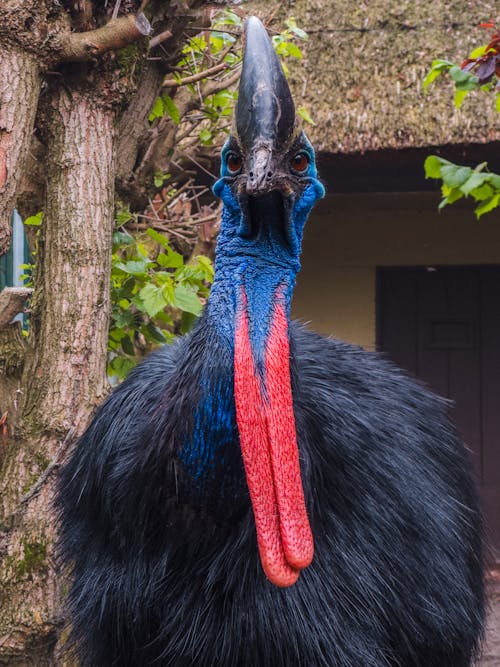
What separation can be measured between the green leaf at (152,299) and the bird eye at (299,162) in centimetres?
84

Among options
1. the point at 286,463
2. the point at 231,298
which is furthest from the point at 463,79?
the point at 286,463

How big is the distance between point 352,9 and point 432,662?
372 cm

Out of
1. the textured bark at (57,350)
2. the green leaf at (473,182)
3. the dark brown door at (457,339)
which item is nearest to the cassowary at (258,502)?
the textured bark at (57,350)

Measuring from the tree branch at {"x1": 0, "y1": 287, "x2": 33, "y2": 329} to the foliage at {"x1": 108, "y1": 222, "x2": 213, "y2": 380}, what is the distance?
295 mm

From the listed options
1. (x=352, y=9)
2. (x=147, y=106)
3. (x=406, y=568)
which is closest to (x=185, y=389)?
(x=406, y=568)

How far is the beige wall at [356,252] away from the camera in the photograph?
5430 millimetres

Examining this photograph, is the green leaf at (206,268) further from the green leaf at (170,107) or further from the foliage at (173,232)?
the green leaf at (170,107)

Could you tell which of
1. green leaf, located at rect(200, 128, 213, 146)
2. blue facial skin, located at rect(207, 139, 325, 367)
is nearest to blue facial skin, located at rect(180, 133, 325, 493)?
blue facial skin, located at rect(207, 139, 325, 367)

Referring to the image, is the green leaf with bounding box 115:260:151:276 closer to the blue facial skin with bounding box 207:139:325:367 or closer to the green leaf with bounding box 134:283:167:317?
the green leaf with bounding box 134:283:167:317

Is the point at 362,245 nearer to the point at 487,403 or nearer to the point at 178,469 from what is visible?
the point at 487,403

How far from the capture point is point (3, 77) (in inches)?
82.0

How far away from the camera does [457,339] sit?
554 cm

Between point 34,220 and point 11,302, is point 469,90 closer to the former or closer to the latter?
point 34,220

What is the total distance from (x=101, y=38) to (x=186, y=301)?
0.66 meters
